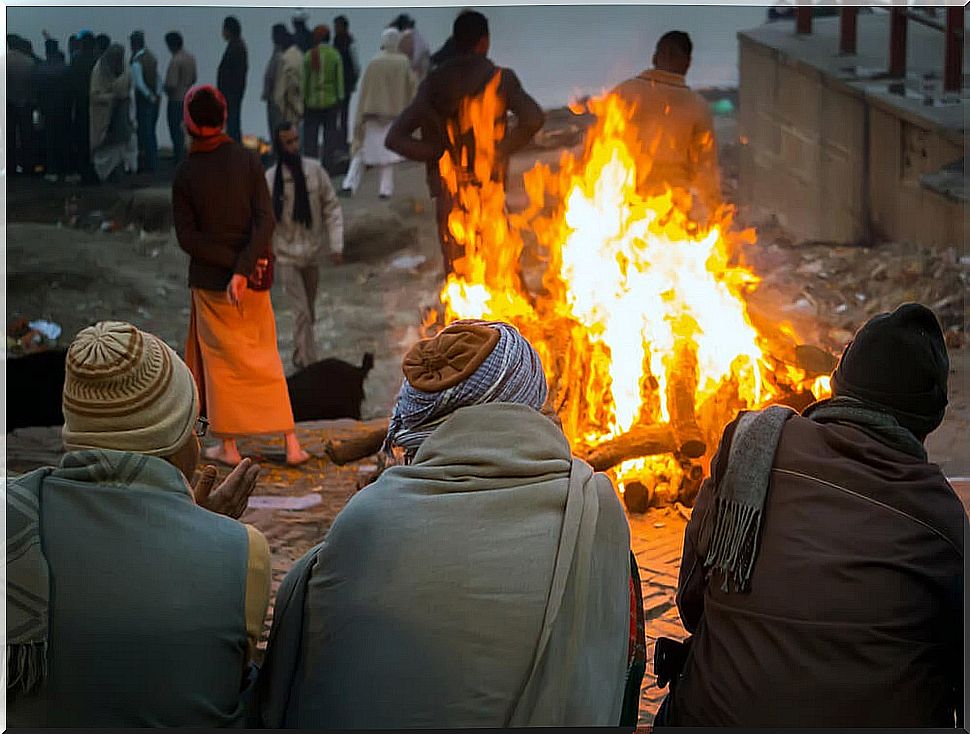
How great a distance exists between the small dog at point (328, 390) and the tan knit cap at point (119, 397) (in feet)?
Answer: 17.7

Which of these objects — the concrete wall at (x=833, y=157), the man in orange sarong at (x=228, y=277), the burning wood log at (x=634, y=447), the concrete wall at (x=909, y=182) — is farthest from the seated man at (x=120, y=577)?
the concrete wall at (x=909, y=182)

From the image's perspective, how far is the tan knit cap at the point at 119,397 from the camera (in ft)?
10.3

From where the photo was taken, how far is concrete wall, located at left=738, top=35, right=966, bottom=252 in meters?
7.95

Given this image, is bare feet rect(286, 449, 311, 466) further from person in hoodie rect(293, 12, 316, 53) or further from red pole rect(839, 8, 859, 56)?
red pole rect(839, 8, 859, 56)

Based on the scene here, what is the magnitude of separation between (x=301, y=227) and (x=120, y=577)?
18.4ft

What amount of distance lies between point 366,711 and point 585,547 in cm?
64

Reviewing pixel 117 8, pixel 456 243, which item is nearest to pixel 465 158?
pixel 456 243

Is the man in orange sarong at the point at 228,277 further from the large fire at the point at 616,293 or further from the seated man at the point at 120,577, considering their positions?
the seated man at the point at 120,577

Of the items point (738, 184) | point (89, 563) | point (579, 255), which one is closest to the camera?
point (89, 563)

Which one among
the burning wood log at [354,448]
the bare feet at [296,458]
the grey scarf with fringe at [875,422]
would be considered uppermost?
the grey scarf with fringe at [875,422]

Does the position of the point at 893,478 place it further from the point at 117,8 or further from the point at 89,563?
the point at 117,8

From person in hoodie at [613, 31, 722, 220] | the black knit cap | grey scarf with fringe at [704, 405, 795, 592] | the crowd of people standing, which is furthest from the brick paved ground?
person in hoodie at [613, 31, 722, 220]

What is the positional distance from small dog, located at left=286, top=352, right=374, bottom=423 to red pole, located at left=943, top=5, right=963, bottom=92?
3965mm

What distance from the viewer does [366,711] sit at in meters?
3.10
